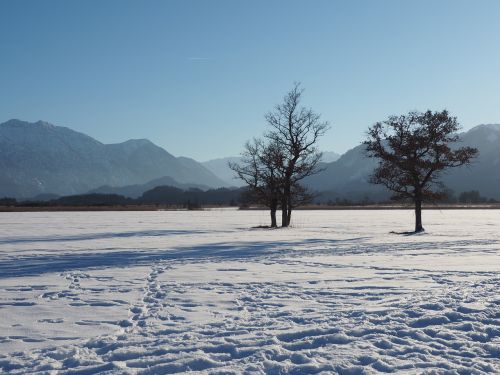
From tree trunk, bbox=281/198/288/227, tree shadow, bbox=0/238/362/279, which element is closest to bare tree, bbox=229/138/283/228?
tree trunk, bbox=281/198/288/227

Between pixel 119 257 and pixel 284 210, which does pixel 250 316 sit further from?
pixel 284 210

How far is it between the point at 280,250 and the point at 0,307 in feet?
45.0

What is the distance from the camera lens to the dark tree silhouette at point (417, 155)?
37.0m

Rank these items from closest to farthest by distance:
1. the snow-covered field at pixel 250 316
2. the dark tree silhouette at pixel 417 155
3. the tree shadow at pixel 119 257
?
the snow-covered field at pixel 250 316 → the tree shadow at pixel 119 257 → the dark tree silhouette at pixel 417 155

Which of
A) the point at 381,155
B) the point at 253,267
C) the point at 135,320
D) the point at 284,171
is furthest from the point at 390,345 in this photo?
the point at 284,171

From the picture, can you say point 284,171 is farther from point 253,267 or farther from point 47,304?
point 47,304

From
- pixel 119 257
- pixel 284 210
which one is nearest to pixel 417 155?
pixel 284 210

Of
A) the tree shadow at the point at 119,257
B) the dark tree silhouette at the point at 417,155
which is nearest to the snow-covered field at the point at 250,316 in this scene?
the tree shadow at the point at 119,257

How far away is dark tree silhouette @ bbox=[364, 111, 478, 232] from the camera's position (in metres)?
37.0

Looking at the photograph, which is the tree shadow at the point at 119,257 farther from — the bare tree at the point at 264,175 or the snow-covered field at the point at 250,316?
the bare tree at the point at 264,175

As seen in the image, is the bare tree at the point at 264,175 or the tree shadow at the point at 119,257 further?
the bare tree at the point at 264,175

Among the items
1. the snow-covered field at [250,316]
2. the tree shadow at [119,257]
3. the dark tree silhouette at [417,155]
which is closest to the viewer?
the snow-covered field at [250,316]

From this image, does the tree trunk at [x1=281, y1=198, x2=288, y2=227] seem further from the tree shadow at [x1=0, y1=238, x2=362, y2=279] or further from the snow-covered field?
the snow-covered field

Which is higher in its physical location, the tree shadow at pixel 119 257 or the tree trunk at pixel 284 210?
→ the tree trunk at pixel 284 210
